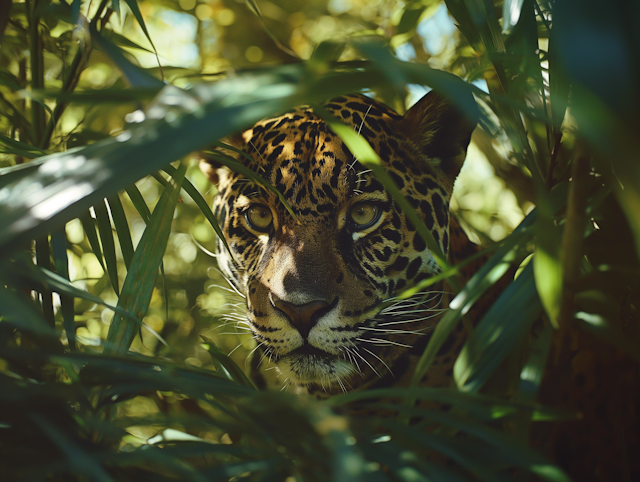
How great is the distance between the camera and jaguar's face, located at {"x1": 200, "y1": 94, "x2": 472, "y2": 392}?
3.60ft

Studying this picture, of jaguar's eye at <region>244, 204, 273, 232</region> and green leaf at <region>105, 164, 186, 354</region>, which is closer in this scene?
green leaf at <region>105, 164, 186, 354</region>

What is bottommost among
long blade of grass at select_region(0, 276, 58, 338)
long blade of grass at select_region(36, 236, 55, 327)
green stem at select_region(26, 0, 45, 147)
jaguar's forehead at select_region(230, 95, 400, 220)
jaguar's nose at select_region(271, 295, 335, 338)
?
jaguar's nose at select_region(271, 295, 335, 338)

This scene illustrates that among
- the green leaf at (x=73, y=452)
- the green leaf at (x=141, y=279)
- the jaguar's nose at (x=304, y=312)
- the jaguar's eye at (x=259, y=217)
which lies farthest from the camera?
the jaguar's eye at (x=259, y=217)

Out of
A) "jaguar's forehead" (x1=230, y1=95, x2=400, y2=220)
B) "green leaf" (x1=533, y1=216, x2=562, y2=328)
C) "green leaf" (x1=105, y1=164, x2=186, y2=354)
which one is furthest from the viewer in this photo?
"jaguar's forehead" (x1=230, y1=95, x2=400, y2=220)

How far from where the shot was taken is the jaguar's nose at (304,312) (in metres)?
1.06

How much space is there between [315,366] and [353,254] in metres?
0.31

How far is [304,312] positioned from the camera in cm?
106

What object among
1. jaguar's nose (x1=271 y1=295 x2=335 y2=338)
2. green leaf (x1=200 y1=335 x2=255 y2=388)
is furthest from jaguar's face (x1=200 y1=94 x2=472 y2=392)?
green leaf (x1=200 y1=335 x2=255 y2=388)

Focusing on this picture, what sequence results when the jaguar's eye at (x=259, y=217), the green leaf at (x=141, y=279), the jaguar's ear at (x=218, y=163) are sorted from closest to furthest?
the green leaf at (x=141, y=279)
the jaguar's eye at (x=259, y=217)
the jaguar's ear at (x=218, y=163)

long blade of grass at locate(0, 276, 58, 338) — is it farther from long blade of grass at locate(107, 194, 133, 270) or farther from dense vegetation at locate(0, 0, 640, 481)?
long blade of grass at locate(107, 194, 133, 270)

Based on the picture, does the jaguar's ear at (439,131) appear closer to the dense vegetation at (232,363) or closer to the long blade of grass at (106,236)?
the dense vegetation at (232,363)

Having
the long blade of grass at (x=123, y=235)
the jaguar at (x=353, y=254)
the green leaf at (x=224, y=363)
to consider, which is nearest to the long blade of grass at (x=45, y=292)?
the long blade of grass at (x=123, y=235)

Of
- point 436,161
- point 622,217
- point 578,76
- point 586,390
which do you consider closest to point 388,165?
point 436,161

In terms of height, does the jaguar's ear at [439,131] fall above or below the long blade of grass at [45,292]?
above
